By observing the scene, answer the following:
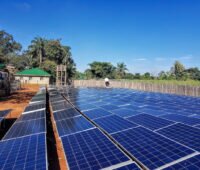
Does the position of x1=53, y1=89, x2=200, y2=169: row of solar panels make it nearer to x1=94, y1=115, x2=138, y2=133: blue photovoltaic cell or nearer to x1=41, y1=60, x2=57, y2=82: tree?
x1=94, y1=115, x2=138, y2=133: blue photovoltaic cell

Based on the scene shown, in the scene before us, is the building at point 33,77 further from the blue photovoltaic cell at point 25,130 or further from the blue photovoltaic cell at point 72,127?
the blue photovoltaic cell at point 72,127

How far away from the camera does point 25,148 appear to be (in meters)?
5.96

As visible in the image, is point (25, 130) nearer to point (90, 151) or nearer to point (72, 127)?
point (72, 127)

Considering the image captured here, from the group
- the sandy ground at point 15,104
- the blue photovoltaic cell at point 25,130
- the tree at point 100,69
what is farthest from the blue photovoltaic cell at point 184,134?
the tree at point 100,69

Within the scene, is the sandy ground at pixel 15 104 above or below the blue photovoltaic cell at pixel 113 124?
below

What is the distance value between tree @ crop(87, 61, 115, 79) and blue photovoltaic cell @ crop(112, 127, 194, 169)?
6886 centimetres

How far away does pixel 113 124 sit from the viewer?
784 centimetres

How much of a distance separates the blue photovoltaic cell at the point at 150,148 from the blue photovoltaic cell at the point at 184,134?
15.6 inches

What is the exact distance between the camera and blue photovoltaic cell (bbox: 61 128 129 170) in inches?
178

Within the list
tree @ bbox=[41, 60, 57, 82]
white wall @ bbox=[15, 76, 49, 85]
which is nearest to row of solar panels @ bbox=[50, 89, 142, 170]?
white wall @ bbox=[15, 76, 49, 85]

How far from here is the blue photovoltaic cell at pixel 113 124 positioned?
23.6 feet

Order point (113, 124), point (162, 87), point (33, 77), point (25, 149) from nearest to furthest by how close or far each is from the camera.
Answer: point (25, 149) < point (113, 124) < point (162, 87) < point (33, 77)

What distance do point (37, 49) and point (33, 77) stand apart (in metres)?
18.5

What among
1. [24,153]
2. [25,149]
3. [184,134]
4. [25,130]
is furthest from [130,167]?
[25,130]
